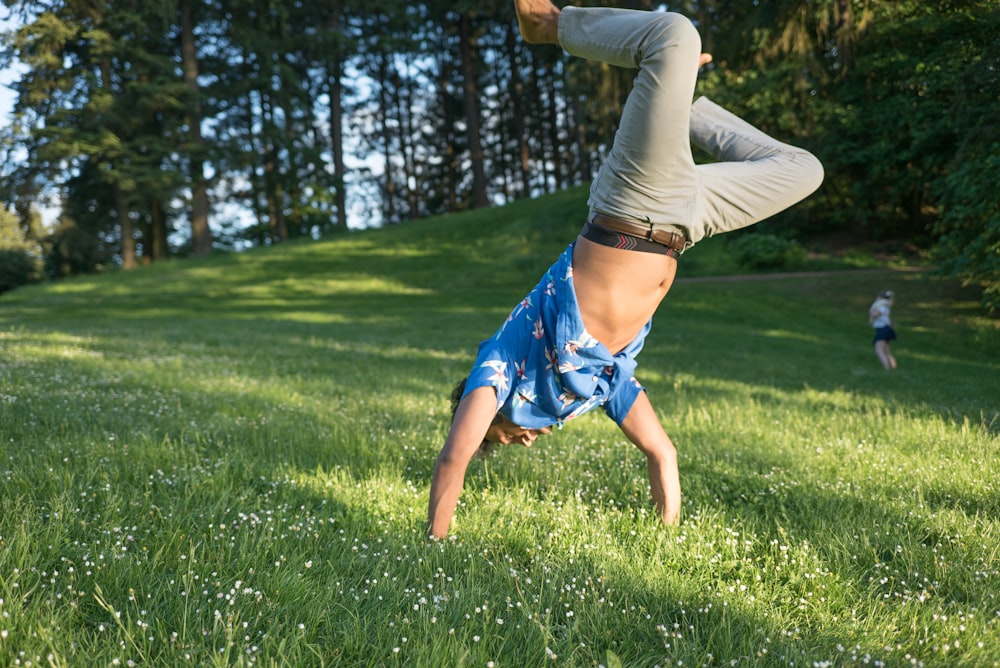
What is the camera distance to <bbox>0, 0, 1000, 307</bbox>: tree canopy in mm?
19703

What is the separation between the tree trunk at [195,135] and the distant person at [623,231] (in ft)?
114

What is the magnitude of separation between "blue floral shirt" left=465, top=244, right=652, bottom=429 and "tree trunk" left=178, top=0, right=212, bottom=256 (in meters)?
34.7

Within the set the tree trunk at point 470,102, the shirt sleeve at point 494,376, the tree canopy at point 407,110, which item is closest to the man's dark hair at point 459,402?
the shirt sleeve at point 494,376

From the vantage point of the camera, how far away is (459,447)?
3.01 m

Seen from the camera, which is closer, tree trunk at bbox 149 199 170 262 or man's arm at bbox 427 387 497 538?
man's arm at bbox 427 387 497 538

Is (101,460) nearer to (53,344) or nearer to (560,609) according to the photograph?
(560,609)

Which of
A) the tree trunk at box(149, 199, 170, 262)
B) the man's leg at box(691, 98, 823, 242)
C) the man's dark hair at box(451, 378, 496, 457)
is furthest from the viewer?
the tree trunk at box(149, 199, 170, 262)

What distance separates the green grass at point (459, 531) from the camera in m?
2.30

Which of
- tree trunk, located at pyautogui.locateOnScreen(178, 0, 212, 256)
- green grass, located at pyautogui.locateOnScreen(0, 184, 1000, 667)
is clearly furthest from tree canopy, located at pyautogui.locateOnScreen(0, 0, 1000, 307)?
green grass, located at pyautogui.locateOnScreen(0, 184, 1000, 667)

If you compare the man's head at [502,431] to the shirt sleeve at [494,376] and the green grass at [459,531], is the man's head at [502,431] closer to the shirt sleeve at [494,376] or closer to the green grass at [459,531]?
the shirt sleeve at [494,376]

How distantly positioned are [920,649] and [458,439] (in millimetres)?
1950

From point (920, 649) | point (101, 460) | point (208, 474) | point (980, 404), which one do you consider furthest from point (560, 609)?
point (980, 404)

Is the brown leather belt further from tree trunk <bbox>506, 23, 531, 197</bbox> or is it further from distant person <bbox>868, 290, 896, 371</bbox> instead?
tree trunk <bbox>506, 23, 531, 197</bbox>

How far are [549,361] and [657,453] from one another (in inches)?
33.0
